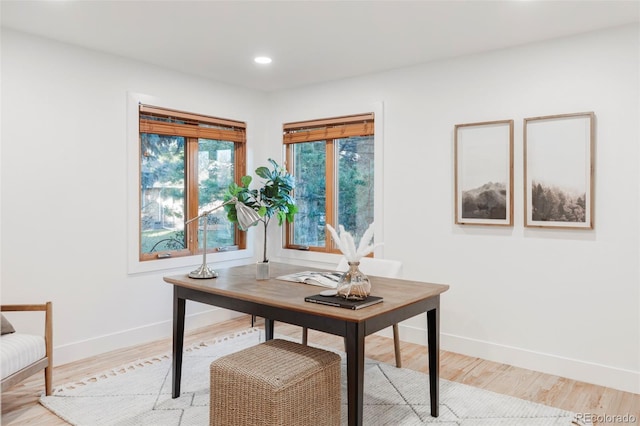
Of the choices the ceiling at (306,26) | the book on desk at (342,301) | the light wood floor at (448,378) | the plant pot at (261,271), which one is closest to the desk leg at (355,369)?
the book on desk at (342,301)

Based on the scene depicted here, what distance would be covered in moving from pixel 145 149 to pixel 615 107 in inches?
145

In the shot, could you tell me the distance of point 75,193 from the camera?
137 inches

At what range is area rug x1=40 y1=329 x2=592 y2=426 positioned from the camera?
255cm

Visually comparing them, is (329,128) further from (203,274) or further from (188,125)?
(203,274)

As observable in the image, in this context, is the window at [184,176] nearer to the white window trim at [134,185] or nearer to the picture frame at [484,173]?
the white window trim at [134,185]

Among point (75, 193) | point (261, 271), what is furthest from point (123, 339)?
point (261, 271)

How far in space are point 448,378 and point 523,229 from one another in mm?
1239

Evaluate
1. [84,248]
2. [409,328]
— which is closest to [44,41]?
[84,248]

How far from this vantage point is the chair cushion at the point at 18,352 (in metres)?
2.38

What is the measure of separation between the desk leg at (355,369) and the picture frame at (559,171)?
2015mm

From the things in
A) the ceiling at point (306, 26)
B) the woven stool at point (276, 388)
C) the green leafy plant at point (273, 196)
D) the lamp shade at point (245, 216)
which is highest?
the ceiling at point (306, 26)

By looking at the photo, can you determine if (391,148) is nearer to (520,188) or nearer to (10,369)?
(520,188)

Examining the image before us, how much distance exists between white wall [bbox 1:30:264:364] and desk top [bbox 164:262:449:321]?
122 cm

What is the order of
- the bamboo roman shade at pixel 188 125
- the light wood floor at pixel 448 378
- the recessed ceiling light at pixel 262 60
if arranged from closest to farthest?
the light wood floor at pixel 448 378 → the recessed ceiling light at pixel 262 60 → the bamboo roman shade at pixel 188 125
